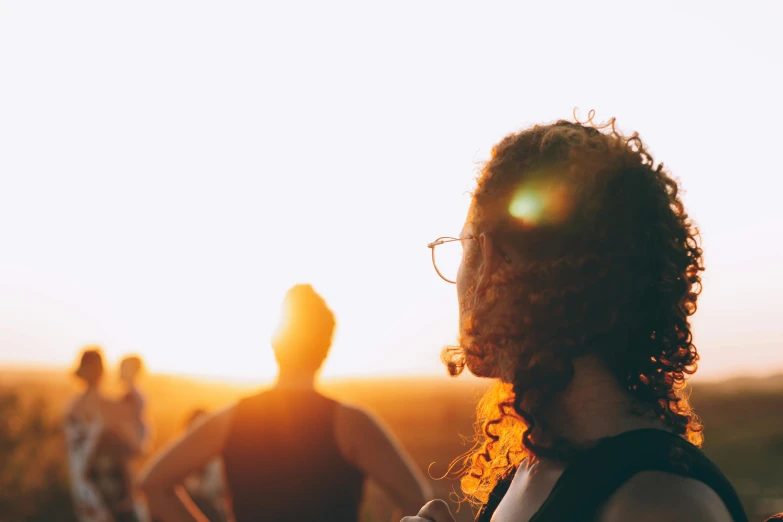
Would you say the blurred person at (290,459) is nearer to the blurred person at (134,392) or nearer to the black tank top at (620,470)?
the black tank top at (620,470)

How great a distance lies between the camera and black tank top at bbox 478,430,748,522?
4.38ft

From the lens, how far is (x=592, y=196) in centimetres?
154

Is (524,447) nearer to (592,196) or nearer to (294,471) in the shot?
(592,196)

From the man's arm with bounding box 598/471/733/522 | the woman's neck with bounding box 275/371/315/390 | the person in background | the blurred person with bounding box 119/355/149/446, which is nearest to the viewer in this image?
the man's arm with bounding box 598/471/733/522

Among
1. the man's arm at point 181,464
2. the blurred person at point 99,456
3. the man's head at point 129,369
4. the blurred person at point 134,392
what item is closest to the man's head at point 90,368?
the blurred person at point 99,456

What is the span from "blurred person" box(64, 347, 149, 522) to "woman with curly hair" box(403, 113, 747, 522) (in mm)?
8362

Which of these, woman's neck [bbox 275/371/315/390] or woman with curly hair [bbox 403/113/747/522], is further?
woman's neck [bbox 275/371/315/390]

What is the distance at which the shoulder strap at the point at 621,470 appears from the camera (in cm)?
134

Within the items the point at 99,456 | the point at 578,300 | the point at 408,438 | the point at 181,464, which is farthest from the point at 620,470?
the point at 408,438

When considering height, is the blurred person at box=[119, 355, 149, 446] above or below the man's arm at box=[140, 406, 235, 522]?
below

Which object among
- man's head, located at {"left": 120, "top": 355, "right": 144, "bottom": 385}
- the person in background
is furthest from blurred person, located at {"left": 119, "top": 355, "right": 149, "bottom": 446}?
the person in background

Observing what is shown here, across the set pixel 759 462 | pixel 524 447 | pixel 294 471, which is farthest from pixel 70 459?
pixel 759 462

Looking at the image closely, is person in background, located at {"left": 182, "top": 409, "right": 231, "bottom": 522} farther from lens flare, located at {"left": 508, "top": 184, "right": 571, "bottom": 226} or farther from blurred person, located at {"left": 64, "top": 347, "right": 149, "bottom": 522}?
lens flare, located at {"left": 508, "top": 184, "right": 571, "bottom": 226}

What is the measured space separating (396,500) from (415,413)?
237ft
